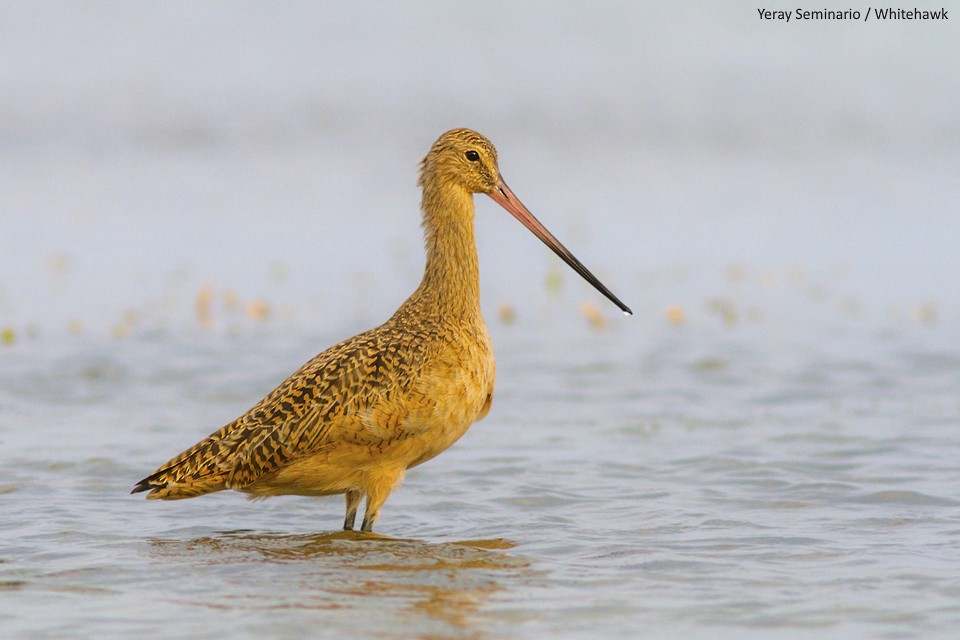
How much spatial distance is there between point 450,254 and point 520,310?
171 inches

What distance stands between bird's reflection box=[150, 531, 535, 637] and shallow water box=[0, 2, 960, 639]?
0.8 inches

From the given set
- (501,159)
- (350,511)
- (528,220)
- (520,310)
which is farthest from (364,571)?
(501,159)

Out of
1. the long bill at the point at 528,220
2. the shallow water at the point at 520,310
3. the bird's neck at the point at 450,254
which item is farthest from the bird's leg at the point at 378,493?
the long bill at the point at 528,220

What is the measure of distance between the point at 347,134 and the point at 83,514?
1012 cm

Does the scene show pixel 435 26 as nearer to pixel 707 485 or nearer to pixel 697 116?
pixel 697 116

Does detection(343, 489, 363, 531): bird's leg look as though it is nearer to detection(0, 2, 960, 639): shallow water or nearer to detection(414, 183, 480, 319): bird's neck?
detection(0, 2, 960, 639): shallow water

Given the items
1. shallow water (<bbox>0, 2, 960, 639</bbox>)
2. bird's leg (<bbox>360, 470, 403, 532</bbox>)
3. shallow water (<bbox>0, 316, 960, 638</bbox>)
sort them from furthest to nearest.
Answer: bird's leg (<bbox>360, 470, 403, 532</bbox>), shallow water (<bbox>0, 2, 960, 639</bbox>), shallow water (<bbox>0, 316, 960, 638</bbox>)

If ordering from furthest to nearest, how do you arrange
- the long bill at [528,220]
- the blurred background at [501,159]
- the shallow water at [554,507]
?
the blurred background at [501,159] → the long bill at [528,220] → the shallow water at [554,507]

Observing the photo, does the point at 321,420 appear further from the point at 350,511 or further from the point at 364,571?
the point at 364,571

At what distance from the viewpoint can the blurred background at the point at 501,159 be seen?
36.6 feet

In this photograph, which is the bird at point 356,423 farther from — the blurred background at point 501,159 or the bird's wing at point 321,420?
the blurred background at point 501,159

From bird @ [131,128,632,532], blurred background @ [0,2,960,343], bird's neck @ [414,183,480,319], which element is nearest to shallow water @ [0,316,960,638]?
bird @ [131,128,632,532]

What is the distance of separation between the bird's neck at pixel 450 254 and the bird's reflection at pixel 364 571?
1.03 metres

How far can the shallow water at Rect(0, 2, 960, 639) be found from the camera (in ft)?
17.0
